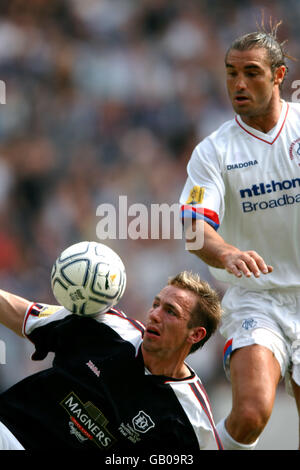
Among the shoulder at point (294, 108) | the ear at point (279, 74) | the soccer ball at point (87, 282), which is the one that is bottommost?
the soccer ball at point (87, 282)

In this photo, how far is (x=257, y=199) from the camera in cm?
536

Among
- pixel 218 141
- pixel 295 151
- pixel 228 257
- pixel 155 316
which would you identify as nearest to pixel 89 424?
pixel 155 316

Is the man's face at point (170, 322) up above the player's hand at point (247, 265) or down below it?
below

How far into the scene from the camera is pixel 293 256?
17.7ft

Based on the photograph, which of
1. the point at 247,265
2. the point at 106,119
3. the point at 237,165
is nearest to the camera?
the point at 247,265

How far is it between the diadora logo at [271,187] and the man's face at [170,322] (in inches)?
36.0

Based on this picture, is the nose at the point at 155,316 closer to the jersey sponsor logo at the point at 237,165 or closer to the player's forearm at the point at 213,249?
the player's forearm at the point at 213,249

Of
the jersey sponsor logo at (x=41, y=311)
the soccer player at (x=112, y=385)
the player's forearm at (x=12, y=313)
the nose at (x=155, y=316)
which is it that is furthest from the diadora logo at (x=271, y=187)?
the player's forearm at (x=12, y=313)

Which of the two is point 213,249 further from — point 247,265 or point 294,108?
point 294,108

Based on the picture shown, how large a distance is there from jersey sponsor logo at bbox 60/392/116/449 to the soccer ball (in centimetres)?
54

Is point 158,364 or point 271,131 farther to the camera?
point 271,131

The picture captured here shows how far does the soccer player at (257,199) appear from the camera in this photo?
17.1ft

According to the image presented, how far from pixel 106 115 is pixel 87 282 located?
7.65 m

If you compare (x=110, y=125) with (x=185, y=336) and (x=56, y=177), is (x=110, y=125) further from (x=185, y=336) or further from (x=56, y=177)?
(x=185, y=336)
